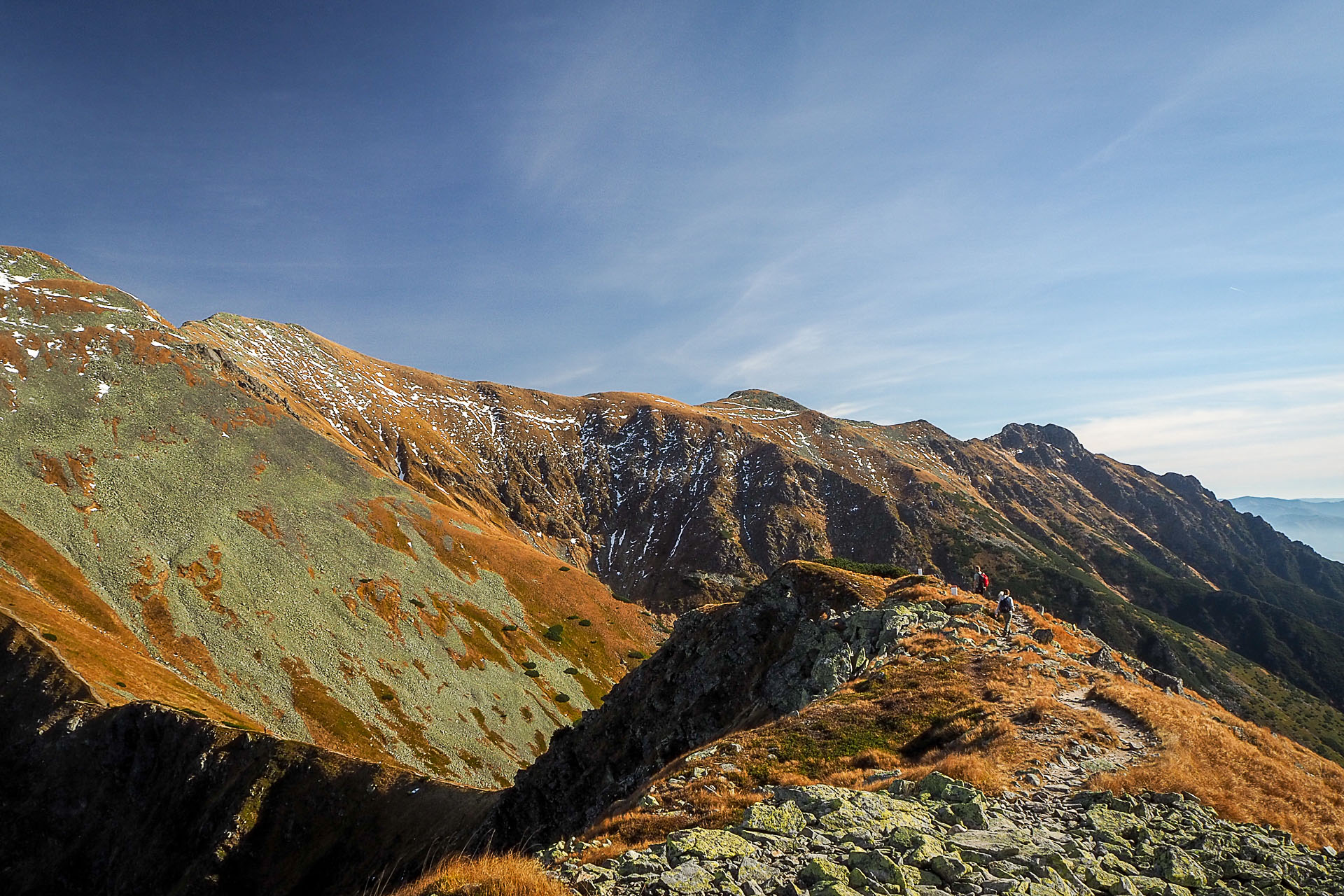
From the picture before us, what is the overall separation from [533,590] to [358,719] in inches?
2572

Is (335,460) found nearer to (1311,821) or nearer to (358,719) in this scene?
(358,719)

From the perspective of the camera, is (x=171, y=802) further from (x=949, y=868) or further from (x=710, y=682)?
(x=949, y=868)

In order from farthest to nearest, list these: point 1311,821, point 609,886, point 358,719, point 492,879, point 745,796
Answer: point 358,719 < point 745,796 < point 1311,821 < point 609,886 < point 492,879

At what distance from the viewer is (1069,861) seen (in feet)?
39.0

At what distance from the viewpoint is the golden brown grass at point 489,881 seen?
372 inches

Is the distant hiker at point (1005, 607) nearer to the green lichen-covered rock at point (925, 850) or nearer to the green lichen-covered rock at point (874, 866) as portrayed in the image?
the green lichen-covered rock at point (925, 850)

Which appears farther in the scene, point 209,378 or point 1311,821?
point 209,378

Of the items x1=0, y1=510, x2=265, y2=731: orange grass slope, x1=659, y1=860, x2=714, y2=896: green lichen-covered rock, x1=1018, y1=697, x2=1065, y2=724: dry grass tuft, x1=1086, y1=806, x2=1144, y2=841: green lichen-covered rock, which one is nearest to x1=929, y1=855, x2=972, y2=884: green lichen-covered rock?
x1=659, y1=860, x2=714, y2=896: green lichen-covered rock

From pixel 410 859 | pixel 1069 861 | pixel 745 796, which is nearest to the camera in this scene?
pixel 1069 861

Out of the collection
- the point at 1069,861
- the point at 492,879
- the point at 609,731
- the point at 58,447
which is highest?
the point at 1069,861

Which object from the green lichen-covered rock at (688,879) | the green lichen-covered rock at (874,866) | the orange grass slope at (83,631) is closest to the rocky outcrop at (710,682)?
the green lichen-covered rock at (874,866)

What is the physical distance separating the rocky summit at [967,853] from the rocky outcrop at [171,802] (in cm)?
4574

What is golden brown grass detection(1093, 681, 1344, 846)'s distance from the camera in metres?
15.6

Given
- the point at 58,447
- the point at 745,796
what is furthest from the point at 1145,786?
the point at 58,447
